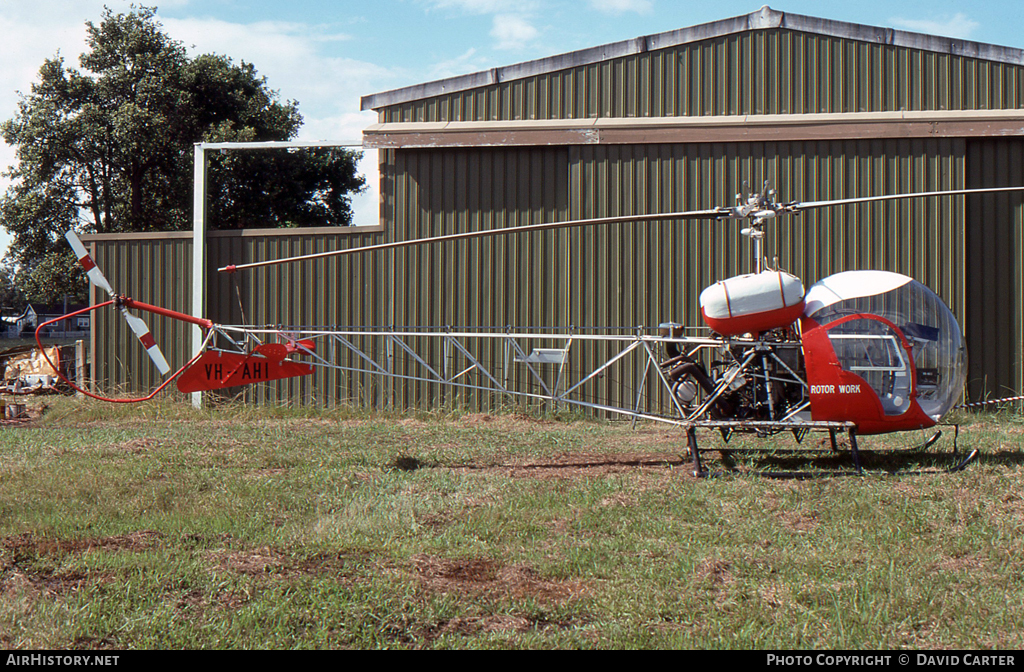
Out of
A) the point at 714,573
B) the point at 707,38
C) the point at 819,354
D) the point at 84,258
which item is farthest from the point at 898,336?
the point at 84,258

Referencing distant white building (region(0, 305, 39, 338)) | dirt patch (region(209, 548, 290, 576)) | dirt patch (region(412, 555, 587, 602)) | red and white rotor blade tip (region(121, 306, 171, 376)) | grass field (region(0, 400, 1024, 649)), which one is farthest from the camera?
distant white building (region(0, 305, 39, 338))

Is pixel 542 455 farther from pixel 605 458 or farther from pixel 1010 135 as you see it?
pixel 1010 135

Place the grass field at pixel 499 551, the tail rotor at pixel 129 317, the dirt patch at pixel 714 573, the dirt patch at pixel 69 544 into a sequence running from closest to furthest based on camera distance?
the grass field at pixel 499 551
the dirt patch at pixel 714 573
the dirt patch at pixel 69 544
the tail rotor at pixel 129 317

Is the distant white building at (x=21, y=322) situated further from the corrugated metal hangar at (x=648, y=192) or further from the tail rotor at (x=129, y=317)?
the tail rotor at (x=129, y=317)

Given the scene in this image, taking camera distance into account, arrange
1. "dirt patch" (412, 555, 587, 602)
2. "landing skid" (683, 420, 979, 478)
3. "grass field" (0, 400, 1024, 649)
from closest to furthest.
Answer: "grass field" (0, 400, 1024, 649) < "dirt patch" (412, 555, 587, 602) < "landing skid" (683, 420, 979, 478)

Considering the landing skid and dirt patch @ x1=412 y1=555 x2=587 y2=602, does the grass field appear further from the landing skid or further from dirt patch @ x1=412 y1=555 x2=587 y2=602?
the landing skid

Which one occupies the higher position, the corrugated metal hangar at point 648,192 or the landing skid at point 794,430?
the corrugated metal hangar at point 648,192

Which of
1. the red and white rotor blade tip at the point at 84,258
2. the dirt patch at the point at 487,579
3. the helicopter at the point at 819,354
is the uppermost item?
the red and white rotor blade tip at the point at 84,258

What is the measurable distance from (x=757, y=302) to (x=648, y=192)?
5.38m

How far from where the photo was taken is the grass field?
3.98 meters

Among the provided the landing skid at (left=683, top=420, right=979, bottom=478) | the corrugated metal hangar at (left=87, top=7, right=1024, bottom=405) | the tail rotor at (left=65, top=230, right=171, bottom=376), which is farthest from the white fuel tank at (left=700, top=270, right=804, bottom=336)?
the tail rotor at (left=65, top=230, right=171, bottom=376)

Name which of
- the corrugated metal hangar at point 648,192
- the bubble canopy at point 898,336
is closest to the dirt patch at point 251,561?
the bubble canopy at point 898,336

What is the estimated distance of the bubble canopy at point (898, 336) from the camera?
7273 millimetres

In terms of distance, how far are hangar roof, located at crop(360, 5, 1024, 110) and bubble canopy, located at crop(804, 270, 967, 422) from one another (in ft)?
20.5
